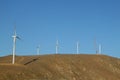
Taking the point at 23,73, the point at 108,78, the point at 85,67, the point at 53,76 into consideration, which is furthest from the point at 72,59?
the point at 23,73

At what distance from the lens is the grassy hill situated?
3723 inches

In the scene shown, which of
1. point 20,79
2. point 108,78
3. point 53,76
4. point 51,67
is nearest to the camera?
point 20,79

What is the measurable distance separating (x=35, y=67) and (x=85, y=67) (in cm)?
2844

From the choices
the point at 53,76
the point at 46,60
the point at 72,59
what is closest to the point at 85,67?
the point at 72,59

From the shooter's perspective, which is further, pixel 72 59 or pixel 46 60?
pixel 72 59

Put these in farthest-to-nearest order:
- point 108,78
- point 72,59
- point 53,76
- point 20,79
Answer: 1. point 72,59
2. point 108,78
3. point 53,76
4. point 20,79

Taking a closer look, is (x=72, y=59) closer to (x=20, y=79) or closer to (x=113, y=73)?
(x=113, y=73)

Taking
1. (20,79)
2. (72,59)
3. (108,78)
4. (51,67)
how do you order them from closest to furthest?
(20,79), (51,67), (108,78), (72,59)

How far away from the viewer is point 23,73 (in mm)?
94188

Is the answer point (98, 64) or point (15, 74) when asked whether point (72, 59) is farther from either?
point (15, 74)

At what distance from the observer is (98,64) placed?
138m

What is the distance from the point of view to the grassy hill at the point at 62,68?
94.6 metres

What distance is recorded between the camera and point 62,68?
12000 cm

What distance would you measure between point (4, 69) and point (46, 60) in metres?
30.9
